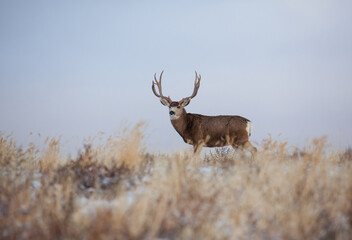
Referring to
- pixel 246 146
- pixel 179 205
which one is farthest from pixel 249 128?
pixel 179 205

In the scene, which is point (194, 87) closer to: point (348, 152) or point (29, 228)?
point (348, 152)

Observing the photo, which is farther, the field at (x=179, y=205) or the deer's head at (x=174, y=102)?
the deer's head at (x=174, y=102)


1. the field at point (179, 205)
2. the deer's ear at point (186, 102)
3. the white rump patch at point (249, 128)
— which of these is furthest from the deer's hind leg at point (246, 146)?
the field at point (179, 205)

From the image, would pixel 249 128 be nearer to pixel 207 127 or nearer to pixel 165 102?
pixel 207 127

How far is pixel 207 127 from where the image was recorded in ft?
37.4

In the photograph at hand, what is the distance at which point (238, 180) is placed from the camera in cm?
521

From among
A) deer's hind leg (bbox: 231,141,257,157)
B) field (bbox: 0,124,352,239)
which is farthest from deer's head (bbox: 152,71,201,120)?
field (bbox: 0,124,352,239)

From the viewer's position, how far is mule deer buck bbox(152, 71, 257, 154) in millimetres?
11000

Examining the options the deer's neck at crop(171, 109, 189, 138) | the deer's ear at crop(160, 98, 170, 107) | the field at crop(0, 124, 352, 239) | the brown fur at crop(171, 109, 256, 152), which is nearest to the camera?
the field at crop(0, 124, 352, 239)

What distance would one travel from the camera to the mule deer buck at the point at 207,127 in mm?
11000

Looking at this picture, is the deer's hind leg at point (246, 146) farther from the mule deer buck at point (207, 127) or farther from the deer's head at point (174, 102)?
the deer's head at point (174, 102)

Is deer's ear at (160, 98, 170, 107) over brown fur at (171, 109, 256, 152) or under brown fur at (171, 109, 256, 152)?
over

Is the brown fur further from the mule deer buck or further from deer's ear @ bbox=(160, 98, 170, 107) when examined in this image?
deer's ear @ bbox=(160, 98, 170, 107)

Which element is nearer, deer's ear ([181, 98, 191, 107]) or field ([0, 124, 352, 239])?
→ field ([0, 124, 352, 239])
